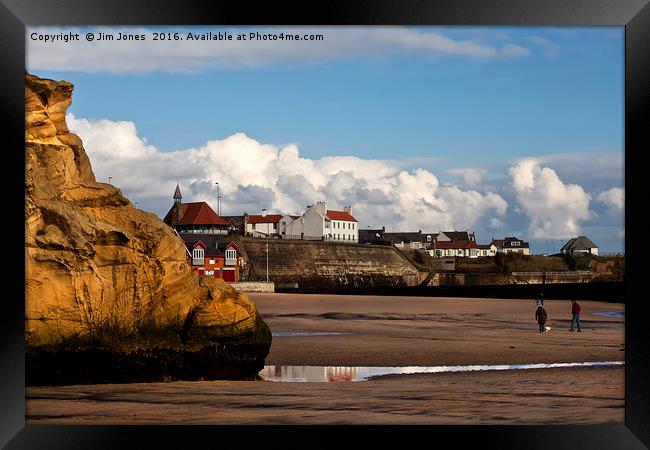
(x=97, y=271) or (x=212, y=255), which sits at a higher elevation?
(x=212, y=255)

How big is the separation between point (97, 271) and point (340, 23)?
558 cm

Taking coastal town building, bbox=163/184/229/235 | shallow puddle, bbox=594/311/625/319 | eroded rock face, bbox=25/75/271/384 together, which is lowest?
shallow puddle, bbox=594/311/625/319

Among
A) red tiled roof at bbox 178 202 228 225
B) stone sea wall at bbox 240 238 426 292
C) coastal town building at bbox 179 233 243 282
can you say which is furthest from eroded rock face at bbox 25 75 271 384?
stone sea wall at bbox 240 238 426 292

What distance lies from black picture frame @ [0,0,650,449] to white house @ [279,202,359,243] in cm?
6570

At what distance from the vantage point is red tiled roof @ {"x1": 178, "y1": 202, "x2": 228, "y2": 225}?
174 ft

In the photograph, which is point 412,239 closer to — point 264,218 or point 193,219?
point 264,218

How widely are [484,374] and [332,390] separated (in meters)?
3.02

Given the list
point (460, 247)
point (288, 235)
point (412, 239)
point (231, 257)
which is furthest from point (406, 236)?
point (231, 257)

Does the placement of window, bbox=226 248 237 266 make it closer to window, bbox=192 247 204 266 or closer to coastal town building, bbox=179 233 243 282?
coastal town building, bbox=179 233 243 282

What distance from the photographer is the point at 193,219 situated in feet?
176

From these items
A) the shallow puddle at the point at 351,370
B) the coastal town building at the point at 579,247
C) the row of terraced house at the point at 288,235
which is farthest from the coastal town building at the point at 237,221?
the shallow puddle at the point at 351,370

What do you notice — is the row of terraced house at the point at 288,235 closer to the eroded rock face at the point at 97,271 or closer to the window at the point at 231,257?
the window at the point at 231,257

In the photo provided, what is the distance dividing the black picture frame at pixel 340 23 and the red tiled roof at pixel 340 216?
71.2 m
